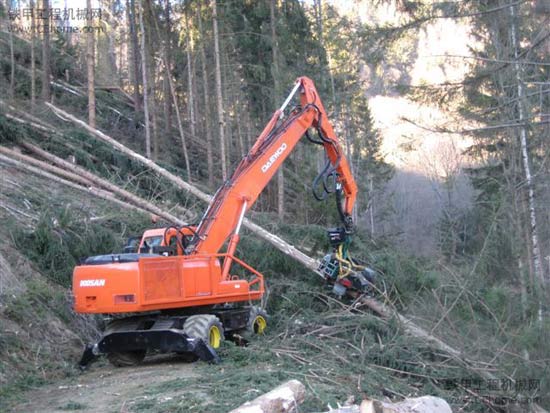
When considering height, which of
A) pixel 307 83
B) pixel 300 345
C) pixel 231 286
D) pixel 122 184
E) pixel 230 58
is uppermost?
pixel 230 58

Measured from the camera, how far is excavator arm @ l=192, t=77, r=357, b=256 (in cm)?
1123

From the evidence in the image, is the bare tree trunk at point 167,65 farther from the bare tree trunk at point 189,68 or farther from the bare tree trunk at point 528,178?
the bare tree trunk at point 528,178

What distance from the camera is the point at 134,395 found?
8062 mm

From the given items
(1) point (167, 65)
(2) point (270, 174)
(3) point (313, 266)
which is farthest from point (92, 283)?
(1) point (167, 65)

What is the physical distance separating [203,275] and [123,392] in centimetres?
254

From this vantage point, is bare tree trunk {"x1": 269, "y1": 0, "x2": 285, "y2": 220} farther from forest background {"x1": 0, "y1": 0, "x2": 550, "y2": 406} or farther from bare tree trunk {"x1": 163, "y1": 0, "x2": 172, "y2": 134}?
bare tree trunk {"x1": 163, "y1": 0, "x2": 172, "y2": 134}

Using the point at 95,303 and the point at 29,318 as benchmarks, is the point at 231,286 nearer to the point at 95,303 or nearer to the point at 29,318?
the point at 95,303

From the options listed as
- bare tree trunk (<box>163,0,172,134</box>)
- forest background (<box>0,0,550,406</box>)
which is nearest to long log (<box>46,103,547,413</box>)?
forest background (<box>0,0,550,406</box>)

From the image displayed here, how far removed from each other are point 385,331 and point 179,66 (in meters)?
23.3

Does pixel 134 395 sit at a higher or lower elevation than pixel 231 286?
lower

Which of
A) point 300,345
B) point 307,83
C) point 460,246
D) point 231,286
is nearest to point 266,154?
point 307,83

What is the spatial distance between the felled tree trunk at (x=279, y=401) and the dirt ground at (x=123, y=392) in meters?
0.81

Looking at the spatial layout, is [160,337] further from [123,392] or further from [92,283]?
[123,392]

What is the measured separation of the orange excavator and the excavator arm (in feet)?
0.06
